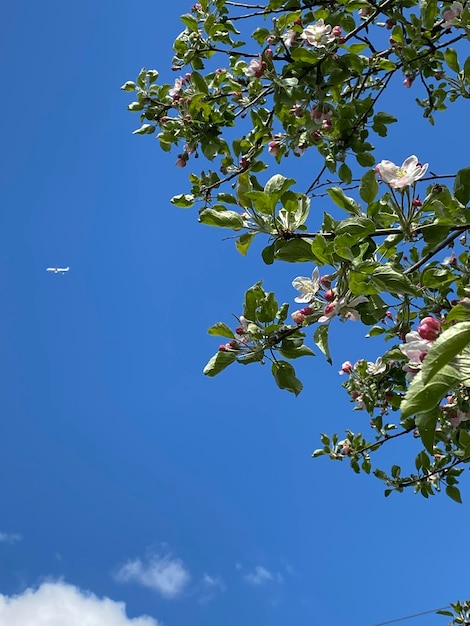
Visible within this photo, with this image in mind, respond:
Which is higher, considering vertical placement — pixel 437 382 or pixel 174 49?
pixel 174 49

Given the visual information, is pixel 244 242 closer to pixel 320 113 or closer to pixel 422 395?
pixel 422 395

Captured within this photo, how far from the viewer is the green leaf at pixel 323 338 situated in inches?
60.8

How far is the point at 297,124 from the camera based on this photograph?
2.74 meters

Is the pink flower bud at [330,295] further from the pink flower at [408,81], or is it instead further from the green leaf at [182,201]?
the pink flower at [408,81]

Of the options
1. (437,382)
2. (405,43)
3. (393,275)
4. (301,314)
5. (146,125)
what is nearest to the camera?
(437,382)

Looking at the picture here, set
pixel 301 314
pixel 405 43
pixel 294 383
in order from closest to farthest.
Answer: pixel 301 314, pixel 294 383, pixel 405 43

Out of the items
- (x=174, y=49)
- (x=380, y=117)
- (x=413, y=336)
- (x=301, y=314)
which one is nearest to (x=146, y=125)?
(x=174, y=49)

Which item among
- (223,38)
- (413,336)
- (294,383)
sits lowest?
(413,336)

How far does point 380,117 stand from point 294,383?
5.14 feet

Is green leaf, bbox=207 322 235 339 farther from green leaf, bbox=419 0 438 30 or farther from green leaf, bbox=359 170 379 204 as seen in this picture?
green leaf, bbox=419 0 438 30

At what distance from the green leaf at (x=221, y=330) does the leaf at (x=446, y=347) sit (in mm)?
1062

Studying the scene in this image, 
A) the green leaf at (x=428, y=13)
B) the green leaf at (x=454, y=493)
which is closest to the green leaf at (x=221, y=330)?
the green leaf at (x=428, y=13)

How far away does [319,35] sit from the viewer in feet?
7.66

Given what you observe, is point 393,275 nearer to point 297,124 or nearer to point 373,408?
point 297,124
